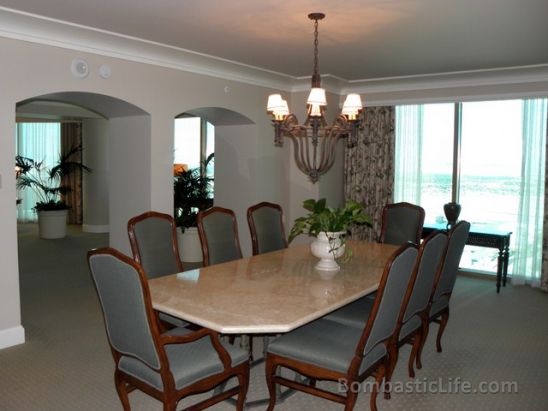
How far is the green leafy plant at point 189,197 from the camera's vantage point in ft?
24.3

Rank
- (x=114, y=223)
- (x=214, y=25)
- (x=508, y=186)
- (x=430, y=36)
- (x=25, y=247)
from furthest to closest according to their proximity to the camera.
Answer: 1. (x=25, y=247)
2. (x=508, y=186)
3. (x=114, y=223)
4. (x=430, y=36)
5. (x=214, y=25)

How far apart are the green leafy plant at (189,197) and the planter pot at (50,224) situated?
306cm

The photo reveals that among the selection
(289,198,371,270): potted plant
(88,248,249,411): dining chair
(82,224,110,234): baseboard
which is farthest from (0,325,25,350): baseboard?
(82,224,110,234): baseboard

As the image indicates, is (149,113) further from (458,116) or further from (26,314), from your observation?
(458,116)

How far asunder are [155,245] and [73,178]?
8.25 metres

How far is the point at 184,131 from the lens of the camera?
10156 mm

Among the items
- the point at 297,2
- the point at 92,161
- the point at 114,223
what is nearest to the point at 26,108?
the point at 92,161

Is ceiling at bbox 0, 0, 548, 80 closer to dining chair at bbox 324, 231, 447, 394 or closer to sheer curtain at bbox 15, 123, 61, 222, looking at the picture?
dining chair at bbox 324, 231, 447, 394

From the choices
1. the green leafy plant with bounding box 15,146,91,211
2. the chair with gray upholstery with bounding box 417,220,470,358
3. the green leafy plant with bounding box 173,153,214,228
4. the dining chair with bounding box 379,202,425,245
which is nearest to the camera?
the chair with gray upholstery with bounding box 417,220,470,358

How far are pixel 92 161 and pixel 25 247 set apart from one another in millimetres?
2396

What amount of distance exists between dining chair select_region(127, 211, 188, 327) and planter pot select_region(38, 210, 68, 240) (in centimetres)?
643

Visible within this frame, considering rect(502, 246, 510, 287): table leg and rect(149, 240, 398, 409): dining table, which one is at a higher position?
rect(149, 240, 398, 409): dining table

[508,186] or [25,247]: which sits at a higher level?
[508,186]

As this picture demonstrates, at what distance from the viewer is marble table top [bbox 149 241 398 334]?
253cm
